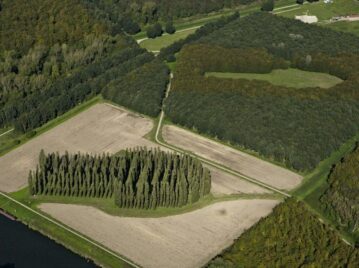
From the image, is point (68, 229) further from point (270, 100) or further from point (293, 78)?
point (293, 78)

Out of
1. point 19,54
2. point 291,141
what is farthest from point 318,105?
point 19,54

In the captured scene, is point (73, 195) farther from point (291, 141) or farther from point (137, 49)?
point (137, 49)

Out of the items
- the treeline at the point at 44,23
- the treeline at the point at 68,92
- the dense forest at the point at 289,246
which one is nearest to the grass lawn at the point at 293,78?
the treeline at the point at 68,92

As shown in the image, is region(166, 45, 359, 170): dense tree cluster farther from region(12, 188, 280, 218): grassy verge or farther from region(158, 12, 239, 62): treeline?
region(12, 188, 280, 218): grassy verge

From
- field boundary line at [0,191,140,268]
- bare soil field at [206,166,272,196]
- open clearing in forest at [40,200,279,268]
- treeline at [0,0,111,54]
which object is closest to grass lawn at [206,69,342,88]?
treeline at [0,0,111,54]

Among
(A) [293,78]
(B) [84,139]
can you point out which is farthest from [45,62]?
(A) [293,78]

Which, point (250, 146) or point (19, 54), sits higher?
point (19, 54)

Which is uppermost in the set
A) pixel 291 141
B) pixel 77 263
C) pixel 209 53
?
pixel 209 53

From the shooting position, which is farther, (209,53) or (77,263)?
(209,53)
